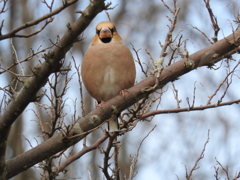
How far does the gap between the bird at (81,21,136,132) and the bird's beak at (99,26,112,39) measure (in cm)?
8

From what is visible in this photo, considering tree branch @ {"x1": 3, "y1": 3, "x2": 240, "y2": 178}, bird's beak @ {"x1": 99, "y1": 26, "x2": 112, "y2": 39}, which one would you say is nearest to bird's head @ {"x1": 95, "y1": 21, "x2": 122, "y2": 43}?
bird's beak @ {"x1": 99, "y1": 26, "x2": 112, "y2": 39}

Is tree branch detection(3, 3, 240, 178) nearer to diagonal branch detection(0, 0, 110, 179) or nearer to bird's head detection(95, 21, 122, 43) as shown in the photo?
diagonal branch detection(0, 0, 110, 179)

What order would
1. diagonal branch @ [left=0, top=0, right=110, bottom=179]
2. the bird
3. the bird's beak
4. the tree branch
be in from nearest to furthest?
diagonal branch @ [left=0, top=0, right=110, bottom=179] → the tree branch → the bird → the bird's beak

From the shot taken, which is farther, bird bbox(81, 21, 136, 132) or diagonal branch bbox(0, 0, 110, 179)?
bird bbox(81, 21, 136, 132)

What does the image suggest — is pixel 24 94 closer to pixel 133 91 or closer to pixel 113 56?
pixel 133 91

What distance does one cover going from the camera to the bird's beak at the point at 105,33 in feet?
12.5

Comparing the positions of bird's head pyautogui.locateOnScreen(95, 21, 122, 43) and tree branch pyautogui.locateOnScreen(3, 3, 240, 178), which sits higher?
bird's head pyautogui.locateOnScreen(95, 21, 122, 43)

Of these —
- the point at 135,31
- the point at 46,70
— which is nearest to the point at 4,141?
the point at 46,70

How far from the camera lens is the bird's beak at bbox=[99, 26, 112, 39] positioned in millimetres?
3805

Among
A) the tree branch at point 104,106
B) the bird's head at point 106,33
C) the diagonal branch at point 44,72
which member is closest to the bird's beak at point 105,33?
the bird's head at point 106,33

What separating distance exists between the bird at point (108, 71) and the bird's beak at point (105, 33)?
0.08 m

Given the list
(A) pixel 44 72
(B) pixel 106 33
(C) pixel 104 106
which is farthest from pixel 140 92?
(B) pixel 106 33

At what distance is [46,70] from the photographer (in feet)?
8.27

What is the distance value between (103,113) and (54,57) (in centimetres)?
71
